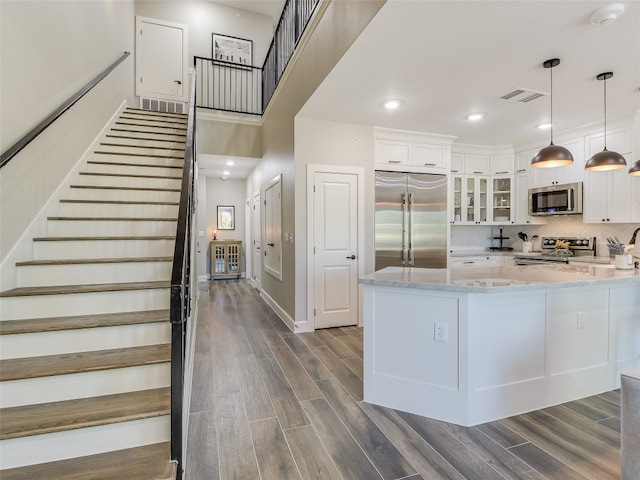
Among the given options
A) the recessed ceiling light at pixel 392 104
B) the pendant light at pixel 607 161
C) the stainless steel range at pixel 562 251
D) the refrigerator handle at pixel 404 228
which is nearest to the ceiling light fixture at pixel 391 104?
the recessed ceiling light at pixel 392 104

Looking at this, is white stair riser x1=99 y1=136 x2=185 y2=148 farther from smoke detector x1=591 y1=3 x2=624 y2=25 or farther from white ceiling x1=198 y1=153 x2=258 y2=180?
smoke detector x1=591 y1=3 x2=624 y2=25

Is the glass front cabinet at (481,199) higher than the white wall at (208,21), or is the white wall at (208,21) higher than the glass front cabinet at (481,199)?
the white wall at (208,21)

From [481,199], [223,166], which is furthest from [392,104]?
[223,166]

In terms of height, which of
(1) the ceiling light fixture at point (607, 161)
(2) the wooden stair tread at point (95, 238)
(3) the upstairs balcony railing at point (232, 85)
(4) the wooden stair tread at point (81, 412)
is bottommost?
(4) the wooden stair tread at point (81, 412)

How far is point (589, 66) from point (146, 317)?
4.09m

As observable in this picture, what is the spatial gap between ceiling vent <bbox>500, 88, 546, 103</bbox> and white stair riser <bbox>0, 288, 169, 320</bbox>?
3.82 m

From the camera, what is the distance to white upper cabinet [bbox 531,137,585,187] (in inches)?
188

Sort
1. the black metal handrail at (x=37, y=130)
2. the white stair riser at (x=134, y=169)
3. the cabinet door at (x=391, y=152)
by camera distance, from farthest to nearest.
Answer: the cabinet door at (x=391, y=152), the white stair riser at (x=134, y=169), the black metal handrail at (x=37, y=130)

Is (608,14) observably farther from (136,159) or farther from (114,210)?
(136,159)

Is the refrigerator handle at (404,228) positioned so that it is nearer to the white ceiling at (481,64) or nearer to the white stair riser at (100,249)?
the white ceiling at (481,64)

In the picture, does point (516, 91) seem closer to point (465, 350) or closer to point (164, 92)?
point (465, 350)

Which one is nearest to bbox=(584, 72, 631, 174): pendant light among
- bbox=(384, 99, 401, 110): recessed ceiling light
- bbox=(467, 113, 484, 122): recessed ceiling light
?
bbox=(467, 113, 484, 122): recessed ceiling light

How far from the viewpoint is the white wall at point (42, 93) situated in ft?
6.96

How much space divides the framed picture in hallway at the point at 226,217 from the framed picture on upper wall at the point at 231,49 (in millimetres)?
3482
